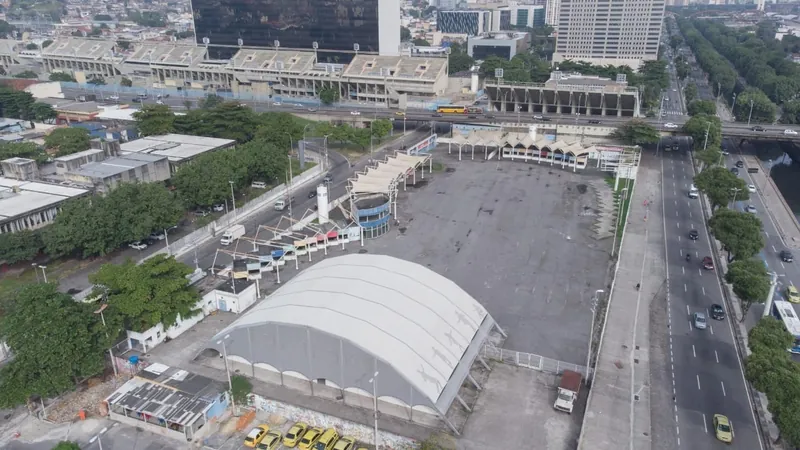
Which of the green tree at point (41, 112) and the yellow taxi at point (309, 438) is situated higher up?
the green tree at point (41, 112)

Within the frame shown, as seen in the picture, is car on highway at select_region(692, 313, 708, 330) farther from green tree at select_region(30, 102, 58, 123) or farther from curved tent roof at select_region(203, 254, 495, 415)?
green tree at select_region(30, 102, 58, 123)

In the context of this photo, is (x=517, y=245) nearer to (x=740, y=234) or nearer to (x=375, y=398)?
(x=740, y=234)

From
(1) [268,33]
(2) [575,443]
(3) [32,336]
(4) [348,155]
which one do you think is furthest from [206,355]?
(1) [268,33]

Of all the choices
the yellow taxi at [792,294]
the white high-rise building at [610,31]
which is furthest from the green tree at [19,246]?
the white high-rise building at [610,31]

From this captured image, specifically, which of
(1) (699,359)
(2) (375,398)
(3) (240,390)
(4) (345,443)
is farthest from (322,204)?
(1) (699,359)

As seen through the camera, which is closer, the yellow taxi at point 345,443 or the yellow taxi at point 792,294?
the yellow taxi at point 345,443

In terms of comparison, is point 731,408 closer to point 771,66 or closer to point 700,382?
point 700,382

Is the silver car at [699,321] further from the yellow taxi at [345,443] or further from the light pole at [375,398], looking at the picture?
the yellow taxi at [345,443]
